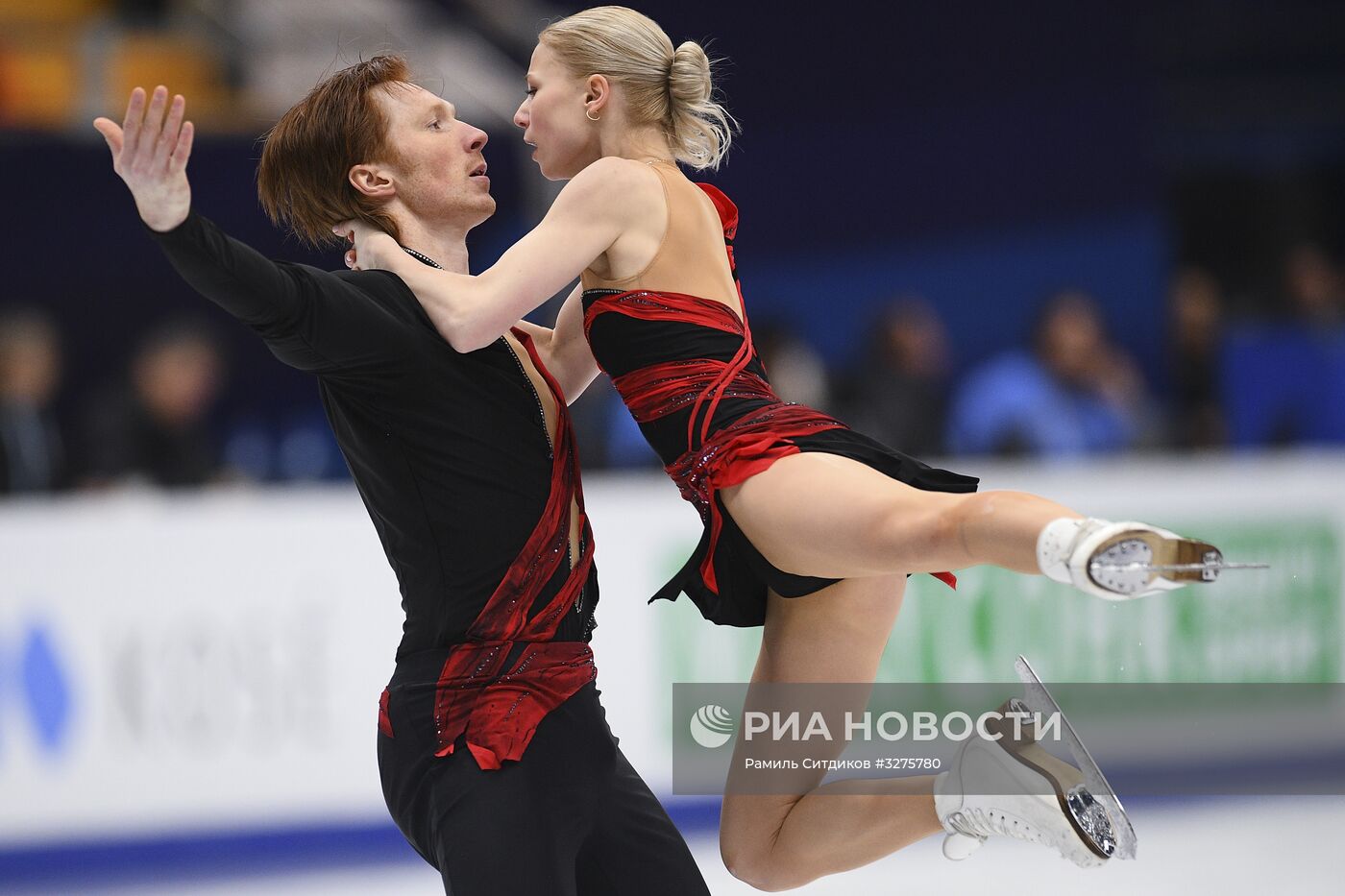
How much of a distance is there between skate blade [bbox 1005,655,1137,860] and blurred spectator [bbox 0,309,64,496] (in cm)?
469

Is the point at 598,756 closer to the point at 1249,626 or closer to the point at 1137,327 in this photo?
the point at 1249,626

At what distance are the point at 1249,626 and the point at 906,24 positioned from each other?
4989 millimetres

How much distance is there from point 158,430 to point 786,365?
2729 millimetres

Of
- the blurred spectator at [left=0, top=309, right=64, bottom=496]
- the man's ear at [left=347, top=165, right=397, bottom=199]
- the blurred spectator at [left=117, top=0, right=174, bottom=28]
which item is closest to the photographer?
the man's ear at [left=347, top=165, right=397, bottom=199]

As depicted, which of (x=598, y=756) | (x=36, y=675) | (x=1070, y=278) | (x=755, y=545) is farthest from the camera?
(x=1070, y=278)

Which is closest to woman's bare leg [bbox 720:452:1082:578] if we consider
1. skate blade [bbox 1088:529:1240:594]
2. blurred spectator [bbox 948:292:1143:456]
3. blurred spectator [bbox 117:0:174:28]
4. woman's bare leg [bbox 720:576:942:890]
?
skate blade [bbox 1088:529:1240:594]

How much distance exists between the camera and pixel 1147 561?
2178mm

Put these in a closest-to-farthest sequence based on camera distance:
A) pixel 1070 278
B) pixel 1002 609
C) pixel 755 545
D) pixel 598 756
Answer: pixel 598 756
pixel 755 545
pixel 1002 609
pixel 1070 278

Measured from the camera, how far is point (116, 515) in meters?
5.47

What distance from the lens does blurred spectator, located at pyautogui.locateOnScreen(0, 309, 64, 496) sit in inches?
246

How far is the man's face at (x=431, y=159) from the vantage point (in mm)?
2736

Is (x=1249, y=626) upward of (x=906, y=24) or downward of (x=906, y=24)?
downward

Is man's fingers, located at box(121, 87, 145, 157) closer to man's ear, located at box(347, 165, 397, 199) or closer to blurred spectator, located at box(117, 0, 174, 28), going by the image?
man's ear, located at box(347, 165, 397, 199)

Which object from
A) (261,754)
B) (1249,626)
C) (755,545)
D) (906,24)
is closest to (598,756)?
(755,545)
